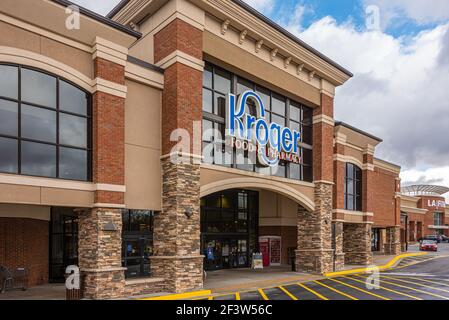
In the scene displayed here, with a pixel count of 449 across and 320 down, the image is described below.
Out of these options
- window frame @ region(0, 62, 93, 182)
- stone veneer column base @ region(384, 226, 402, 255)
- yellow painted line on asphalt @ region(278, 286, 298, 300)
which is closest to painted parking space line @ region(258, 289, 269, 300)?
yellow painted line on asphalt @ region(278, 286, 298, 300)

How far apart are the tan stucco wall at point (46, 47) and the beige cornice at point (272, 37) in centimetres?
556

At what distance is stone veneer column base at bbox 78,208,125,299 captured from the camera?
13964 mm

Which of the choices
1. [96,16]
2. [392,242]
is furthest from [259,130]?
[392,242]

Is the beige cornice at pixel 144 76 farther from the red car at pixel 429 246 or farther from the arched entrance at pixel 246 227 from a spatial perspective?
the red car at pixel 429 246

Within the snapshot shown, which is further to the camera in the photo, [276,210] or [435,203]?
[435,203]

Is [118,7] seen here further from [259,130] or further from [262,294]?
[262,294]

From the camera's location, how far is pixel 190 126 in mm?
16969

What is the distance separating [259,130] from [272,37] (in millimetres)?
4880

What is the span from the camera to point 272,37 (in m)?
20.8

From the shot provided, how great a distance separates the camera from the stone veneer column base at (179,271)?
15.9 m

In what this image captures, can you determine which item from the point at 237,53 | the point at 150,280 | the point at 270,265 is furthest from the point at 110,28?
the point at 270,265

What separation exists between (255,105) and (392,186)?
26.0m

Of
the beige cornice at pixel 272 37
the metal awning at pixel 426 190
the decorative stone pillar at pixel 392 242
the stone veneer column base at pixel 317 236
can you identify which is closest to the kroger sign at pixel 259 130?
the beige cornice at pixel 272 37

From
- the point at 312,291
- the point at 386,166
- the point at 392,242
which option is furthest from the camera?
the point at 392,242
